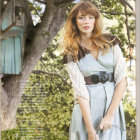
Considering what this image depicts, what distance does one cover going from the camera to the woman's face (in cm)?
147

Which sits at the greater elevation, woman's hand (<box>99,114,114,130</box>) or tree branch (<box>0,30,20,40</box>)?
tree branch (<box>0,30,20,40</box>)

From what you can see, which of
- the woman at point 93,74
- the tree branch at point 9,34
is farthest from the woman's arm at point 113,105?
the tree branch at point 9,34

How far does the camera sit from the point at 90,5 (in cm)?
148

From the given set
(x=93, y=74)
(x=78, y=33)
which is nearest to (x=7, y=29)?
(x=78, y=33)

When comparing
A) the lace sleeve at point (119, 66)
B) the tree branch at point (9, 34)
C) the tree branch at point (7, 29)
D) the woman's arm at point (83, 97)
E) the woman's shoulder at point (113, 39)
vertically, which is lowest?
the woman's arm at point (83, 97)

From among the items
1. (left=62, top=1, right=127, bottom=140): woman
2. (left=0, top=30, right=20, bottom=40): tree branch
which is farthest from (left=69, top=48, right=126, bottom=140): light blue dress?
(left=0, top=30, right=20, bottom=40): tree branch

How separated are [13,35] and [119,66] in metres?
0.54

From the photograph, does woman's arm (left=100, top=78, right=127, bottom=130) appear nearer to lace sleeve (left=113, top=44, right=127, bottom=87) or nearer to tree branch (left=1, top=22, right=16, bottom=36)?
lace sleeve (left=113, top=44, right=127, bottom=87)

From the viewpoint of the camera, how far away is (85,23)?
1.47 m

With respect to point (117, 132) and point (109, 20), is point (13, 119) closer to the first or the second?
point (117, 132)

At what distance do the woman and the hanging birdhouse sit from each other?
23 cm

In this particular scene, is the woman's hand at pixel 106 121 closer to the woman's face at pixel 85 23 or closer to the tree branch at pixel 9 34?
the woman's face at pixel 85 23

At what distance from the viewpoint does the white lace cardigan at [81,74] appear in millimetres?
1461

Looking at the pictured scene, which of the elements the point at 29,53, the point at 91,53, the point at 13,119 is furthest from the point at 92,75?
the point at 13,119
